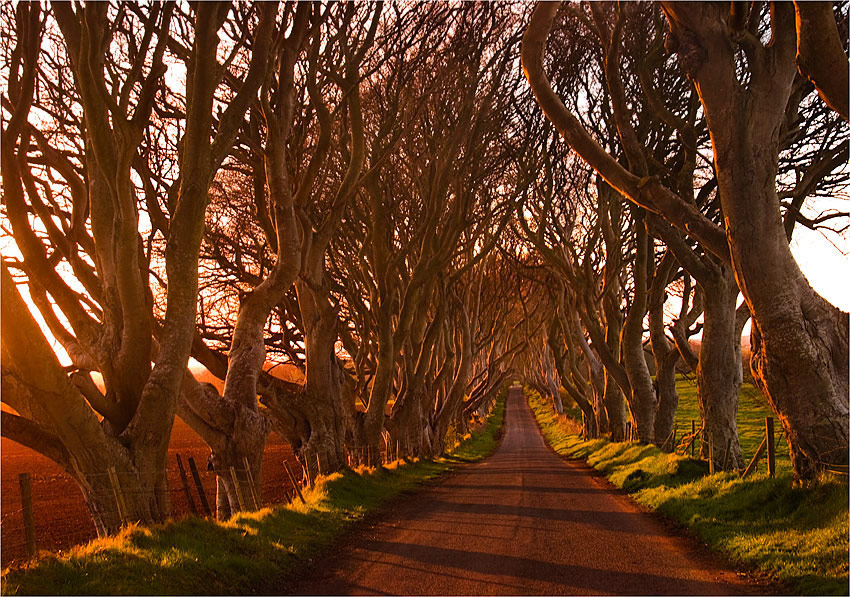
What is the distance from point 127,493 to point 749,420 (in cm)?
4201

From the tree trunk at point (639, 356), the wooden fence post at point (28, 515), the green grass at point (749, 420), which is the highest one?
the tree trunk at point (639, 356)

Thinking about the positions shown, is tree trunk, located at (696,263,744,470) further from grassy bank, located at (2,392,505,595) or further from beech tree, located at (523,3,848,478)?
grassy bank, located at (2,392,505,595)

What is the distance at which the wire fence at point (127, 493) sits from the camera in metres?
8.12

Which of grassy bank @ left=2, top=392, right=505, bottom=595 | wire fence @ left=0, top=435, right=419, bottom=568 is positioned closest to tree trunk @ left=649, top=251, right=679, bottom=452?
wire fence @ left=0, top=435, right=419, bottom=568

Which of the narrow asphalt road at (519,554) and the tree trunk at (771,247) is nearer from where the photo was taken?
the narrow asphalt road at (519,554)

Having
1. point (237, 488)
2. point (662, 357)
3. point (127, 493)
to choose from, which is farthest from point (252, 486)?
point (662, 357)

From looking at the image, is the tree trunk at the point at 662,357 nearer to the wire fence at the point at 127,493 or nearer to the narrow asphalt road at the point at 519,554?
the narrow asphalt road at the point at 519,554

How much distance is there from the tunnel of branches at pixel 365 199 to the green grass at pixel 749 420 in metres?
4.72

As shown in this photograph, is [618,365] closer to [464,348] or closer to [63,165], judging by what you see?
[464,348]

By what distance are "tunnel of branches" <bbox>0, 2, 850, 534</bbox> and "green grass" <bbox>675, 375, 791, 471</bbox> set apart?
472 cm

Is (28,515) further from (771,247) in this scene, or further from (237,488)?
(771,247)

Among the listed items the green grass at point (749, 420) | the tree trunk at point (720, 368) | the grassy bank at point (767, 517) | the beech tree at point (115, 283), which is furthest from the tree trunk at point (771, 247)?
the green grass at point (749, 420)

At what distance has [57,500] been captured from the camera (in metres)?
25.7

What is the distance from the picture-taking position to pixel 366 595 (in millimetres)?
6762
